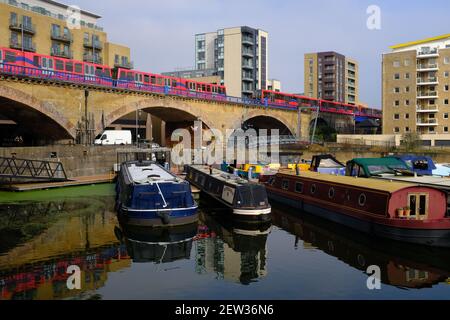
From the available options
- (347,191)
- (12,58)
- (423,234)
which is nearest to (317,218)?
(347,191)

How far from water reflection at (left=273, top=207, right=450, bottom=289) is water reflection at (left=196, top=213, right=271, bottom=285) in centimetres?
194

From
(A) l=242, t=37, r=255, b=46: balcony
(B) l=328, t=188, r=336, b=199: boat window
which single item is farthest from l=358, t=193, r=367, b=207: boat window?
(A) l=242, t=37, r=255, b=46: balcony

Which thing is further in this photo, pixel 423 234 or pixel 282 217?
pixel 282 217

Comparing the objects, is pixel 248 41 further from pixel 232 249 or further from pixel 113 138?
pixel 232 249

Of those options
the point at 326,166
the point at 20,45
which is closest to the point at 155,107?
the point at 326,166

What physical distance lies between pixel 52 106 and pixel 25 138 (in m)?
16.2

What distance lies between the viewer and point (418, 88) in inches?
2820

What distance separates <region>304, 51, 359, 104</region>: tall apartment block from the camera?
417 feet

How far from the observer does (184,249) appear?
1884cm

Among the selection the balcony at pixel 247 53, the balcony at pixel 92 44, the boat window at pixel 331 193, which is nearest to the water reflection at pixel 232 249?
the boat window at pixel 331 193

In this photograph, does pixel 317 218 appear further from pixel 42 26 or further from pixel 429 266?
pixel 42 26

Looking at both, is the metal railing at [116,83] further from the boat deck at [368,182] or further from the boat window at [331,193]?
the boat window at [331,193]

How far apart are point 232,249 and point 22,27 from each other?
204 feet

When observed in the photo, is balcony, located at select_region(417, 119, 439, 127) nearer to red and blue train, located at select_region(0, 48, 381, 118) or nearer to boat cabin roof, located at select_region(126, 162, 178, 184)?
red and blue train, located at select_region(0, 48, 381, 118)
